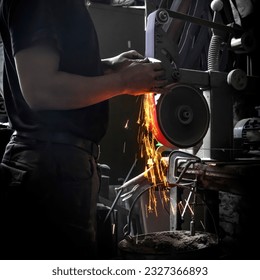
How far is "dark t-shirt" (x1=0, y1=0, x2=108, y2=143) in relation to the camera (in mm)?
850

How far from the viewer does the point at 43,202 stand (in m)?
0.88

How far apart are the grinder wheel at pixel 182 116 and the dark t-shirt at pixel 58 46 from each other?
37 cm

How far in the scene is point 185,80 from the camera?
1.45m

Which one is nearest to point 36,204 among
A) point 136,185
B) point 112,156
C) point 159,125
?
Result: point 159,125

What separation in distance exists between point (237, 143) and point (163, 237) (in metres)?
0.58

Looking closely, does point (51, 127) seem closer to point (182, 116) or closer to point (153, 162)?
point (182, 116)

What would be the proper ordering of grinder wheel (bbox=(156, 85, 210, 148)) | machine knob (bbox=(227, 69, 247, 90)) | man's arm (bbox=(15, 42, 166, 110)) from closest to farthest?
man's arm (bbox=(15, 42, 166, 110)) < grinder wheel (bbox=(156, 85, 210, 148)) < machine knob (bbox=(227, 69, 247, 90))

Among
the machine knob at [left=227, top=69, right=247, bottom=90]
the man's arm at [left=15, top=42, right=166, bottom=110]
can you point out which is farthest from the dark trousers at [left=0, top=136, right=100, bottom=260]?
the machine knob at [left=227, top=69, right=247, bottom=90]

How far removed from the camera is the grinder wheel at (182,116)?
133 cm

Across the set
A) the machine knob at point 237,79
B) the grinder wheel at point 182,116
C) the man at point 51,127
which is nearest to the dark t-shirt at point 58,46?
the man at point 51,127

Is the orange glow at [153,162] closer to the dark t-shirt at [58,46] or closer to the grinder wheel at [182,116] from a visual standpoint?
the grinder wheel at [182,116]

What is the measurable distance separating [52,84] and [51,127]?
4.8 inches

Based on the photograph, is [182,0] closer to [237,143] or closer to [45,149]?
[237,143]

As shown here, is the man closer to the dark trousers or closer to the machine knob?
the dark trousers
